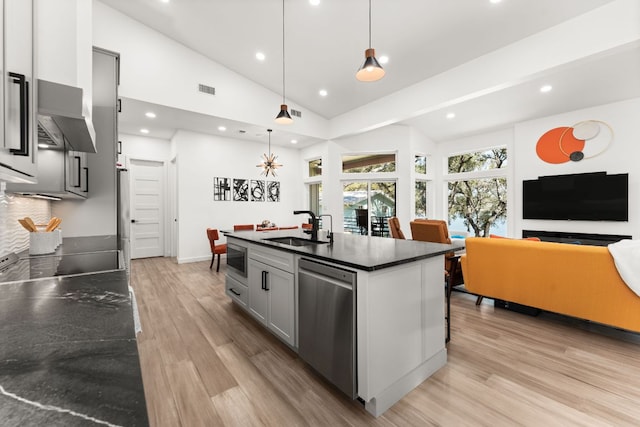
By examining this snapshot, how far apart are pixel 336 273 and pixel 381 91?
5.06 metres

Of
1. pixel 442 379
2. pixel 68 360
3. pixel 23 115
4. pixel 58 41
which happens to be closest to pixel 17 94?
pixel 23 115

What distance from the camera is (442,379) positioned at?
197cm

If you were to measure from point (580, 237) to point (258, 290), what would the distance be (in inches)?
249

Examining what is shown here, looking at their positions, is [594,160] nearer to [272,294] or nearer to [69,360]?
[272,294]

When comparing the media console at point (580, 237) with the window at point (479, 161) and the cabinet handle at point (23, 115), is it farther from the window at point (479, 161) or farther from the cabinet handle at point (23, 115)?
the cabinet handle at point (23, 115)

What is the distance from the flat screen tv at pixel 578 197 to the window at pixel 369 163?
10.0 ft

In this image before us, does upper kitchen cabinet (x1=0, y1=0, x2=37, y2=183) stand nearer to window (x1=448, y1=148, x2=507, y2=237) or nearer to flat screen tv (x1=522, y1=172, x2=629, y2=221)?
flat screen tv (x1=522, y1=172, x2=629, y2=221)

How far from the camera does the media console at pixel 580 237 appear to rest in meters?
4.97

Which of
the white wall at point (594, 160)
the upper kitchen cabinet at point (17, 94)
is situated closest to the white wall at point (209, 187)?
the upper kitchen cabinet at point (17, 94)

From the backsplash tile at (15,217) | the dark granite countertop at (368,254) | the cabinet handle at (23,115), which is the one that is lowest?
the dark granite countertop at (368,254)

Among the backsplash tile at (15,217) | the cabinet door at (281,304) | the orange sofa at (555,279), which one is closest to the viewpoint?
the backsplash tile at (15,217)

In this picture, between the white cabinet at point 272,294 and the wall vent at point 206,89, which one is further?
the wall vent at point 206,89

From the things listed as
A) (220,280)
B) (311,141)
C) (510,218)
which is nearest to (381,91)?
(311,141)

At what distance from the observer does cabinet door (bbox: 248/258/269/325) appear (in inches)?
102
